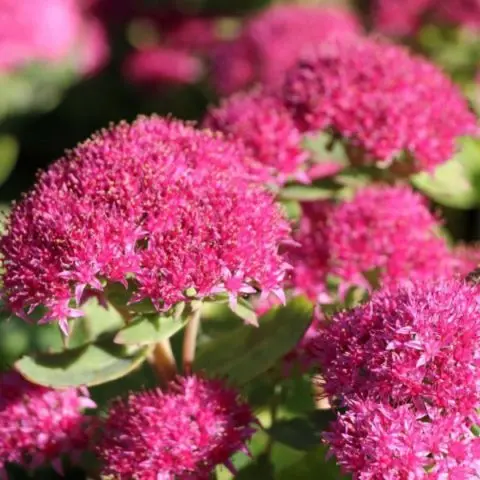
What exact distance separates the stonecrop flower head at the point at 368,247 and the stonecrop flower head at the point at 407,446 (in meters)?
0.38

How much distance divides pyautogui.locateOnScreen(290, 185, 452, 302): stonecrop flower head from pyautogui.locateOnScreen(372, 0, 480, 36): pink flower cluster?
100cm

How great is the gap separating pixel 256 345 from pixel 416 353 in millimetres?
286

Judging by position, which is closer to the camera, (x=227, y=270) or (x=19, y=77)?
(x=227, y=270)

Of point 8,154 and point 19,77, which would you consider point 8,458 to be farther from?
point 19,77

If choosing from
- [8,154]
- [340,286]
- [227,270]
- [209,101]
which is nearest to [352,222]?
[340,286]

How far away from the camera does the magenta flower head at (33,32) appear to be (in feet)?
7.57

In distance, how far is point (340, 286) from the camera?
1276 mm

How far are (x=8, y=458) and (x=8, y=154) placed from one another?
0.82 metres

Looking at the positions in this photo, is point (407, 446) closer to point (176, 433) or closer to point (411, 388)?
point (411, 388)

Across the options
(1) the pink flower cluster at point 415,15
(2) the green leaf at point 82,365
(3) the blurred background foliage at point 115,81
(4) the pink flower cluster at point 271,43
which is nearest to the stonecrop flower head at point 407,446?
(2) the green leaf at point 82,365

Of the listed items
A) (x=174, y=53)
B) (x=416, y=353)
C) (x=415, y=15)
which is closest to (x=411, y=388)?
(x=416, y=353)

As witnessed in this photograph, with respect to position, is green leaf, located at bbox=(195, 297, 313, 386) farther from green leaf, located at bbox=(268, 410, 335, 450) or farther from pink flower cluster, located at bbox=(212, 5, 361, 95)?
pink flower cluster, located at bbox=(212, 5, 361, 95)

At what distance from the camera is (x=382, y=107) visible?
1.28m

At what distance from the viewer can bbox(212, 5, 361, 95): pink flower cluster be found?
2.12m
